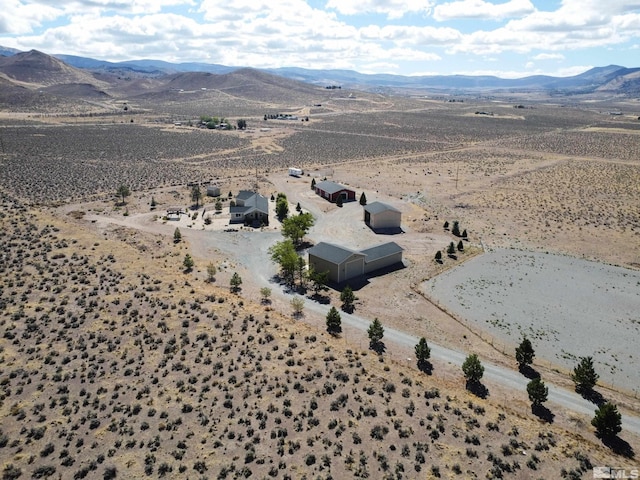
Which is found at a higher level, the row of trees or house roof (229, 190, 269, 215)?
house roof (229, 190, 269, 215)

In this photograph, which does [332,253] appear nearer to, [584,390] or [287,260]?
[287,260]

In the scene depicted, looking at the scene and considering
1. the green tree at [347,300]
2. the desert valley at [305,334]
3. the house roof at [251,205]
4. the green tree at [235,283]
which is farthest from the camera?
the house roof at [251,205]

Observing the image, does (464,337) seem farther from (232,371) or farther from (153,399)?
(153,399)

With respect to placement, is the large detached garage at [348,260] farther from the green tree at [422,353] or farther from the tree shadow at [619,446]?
the tree shadow at [619,446]

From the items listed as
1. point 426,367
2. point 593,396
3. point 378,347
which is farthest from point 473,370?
point 593,396

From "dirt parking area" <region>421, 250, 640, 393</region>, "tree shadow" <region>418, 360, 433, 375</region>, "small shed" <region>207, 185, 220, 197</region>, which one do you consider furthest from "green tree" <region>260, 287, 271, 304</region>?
"small shed" <region>207, 185, 220, 197</region>

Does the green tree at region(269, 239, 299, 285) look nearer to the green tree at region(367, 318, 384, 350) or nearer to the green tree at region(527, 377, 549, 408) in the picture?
the green tree at region(367, 318, 384, 350)

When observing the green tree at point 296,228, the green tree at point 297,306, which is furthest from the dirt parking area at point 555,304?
the green tree at point 296,228

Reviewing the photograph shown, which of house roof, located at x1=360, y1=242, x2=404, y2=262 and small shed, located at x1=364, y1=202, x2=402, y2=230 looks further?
small shed, located at x1=364, y1=202, x2=402, y2=230
